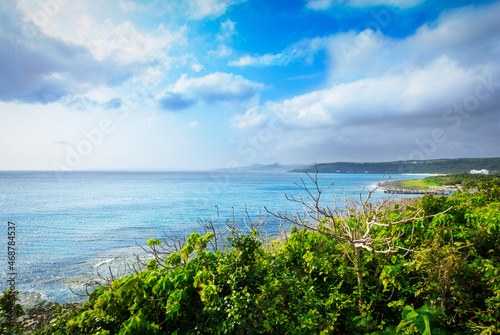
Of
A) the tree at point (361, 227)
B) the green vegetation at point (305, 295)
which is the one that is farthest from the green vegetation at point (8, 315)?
the tree at point (361, 227)

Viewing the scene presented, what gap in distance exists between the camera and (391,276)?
12.2 feet

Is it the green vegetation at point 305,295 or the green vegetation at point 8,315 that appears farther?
the green vegetation at point 8,315

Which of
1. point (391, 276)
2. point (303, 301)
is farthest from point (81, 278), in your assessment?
point (391, 276)

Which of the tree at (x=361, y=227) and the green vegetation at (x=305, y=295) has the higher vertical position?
the tree at (x=361, y=227)

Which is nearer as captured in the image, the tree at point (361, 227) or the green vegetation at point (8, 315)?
the tree at point (361, 227)

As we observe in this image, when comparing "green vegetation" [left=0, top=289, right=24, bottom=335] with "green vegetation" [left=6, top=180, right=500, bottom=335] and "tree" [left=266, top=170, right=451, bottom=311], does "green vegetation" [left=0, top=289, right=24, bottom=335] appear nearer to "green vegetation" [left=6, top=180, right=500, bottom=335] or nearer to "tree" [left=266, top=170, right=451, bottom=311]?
"green vegetation" [left=6, top=180, right=500, bottom=335]

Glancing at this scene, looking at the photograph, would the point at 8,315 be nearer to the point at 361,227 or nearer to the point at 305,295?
the point at 305,295

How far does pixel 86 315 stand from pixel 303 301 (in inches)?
118

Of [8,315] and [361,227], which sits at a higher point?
[361,227]

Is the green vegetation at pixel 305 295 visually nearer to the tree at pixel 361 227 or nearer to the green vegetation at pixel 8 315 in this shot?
the tree at pixel 361 227

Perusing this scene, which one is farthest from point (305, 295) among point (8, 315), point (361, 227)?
point (8, 315)

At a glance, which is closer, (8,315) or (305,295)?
(8,315)

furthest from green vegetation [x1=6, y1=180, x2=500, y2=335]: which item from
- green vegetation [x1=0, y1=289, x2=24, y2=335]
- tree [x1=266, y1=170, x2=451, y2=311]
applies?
green vegetation [x1=0, y1=289, x2=24, y2=335]

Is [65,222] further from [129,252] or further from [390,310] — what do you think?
[390,310]
